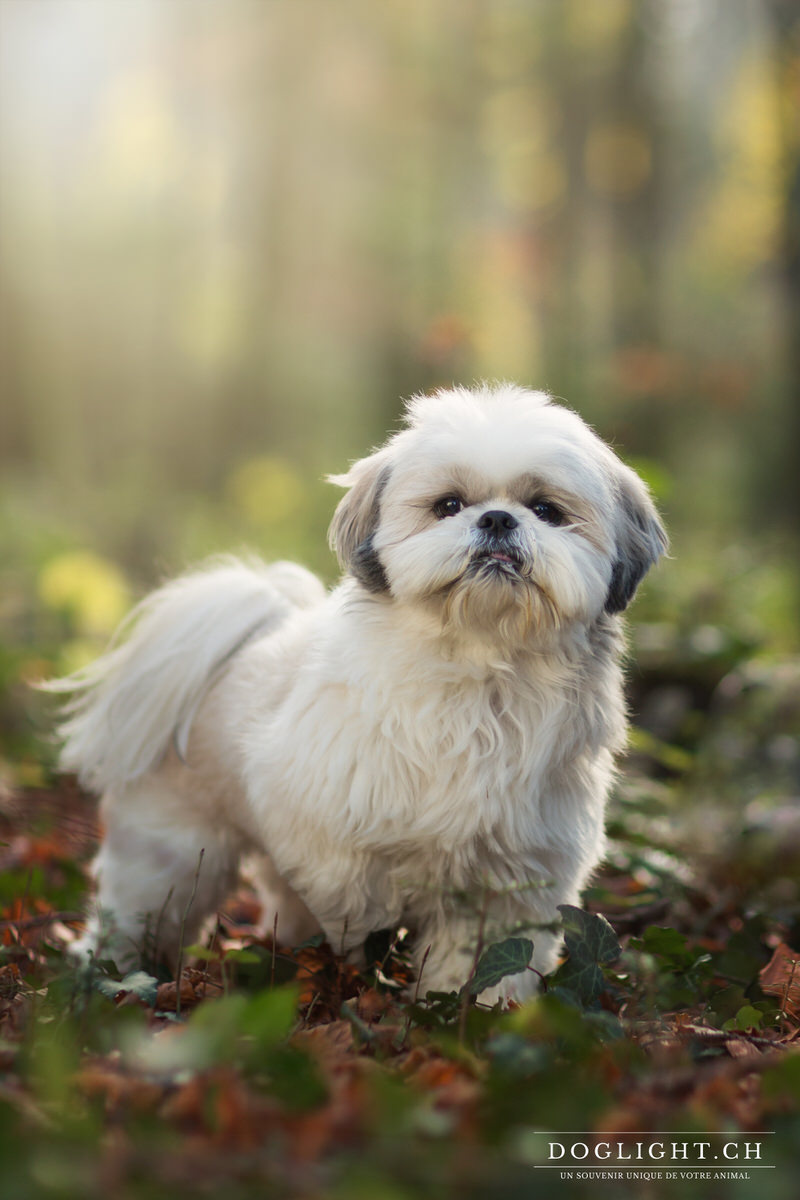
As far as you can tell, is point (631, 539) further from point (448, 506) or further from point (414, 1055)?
point (414, 1055)

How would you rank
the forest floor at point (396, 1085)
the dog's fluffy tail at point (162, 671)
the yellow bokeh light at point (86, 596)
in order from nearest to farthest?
1. the forest floor at point (396, 1085)
2. the dog's fluffy tail at point (162, 671)
3. the yellow bokeh light at point (86, 596)

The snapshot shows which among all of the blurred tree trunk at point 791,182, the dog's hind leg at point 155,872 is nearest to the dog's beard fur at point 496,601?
the dog's hind leg at point 155,872

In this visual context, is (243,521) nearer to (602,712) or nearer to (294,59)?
(294,59)

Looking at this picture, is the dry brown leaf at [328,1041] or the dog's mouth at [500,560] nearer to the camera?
the dry brown leaf at [328,1041]

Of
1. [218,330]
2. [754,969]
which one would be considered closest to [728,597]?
[754,969]

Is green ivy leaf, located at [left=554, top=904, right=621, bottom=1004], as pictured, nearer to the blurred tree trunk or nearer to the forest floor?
the forest floor

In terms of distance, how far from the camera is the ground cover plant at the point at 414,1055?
1.34 meters

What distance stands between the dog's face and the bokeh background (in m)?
10.7

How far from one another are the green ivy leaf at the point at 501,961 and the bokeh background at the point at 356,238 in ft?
37.5

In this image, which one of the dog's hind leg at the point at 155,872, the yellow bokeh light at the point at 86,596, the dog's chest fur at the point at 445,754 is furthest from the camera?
the yellow bokeh light at the point at 86,596

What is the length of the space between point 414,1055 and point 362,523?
138 centimetres

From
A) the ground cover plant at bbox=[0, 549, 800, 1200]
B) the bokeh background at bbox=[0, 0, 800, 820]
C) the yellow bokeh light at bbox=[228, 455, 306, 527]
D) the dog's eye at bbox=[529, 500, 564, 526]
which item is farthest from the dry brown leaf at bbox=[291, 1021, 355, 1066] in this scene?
the yellow bokeh light at bbox=[228, 455, 306, 527]

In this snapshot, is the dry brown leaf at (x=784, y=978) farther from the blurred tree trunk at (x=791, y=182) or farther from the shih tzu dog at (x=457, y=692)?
the blurred tree trunk at (x=791, y=182)

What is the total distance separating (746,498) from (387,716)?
1651 cm
